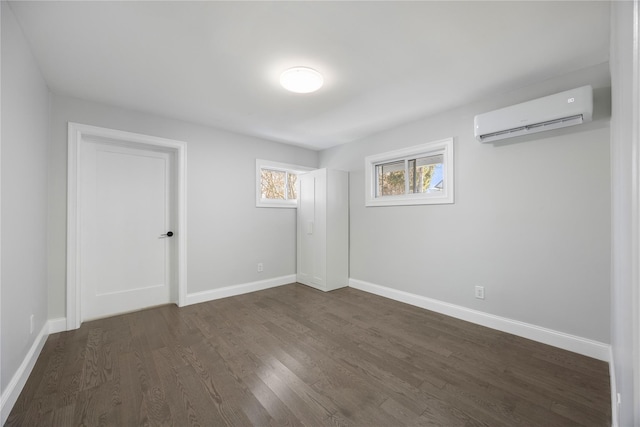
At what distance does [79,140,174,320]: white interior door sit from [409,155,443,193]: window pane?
3330 millimetres

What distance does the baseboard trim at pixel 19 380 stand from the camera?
4.99 ft

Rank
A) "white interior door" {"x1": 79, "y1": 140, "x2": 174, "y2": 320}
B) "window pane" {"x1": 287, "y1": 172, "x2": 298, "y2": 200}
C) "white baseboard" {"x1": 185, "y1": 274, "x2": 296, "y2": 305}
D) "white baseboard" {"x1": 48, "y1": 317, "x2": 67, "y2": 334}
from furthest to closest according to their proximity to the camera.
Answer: "window pane" {"x1": 287, "y1": 172, "x2": 298, "y2": 200} → "white baseboard" {"x1": 185, "y1": 274, "x2": 296, "y2": 305} → "white interior door" {"x1": 79, "y1": 140, "x2": 174, "y2": 320} → "white baseboard" {"x1": 48, "y1": 317, "x2": 67, "y2": 334}

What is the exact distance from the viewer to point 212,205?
12.1 feet

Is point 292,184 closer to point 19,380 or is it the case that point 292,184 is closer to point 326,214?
point 326,214

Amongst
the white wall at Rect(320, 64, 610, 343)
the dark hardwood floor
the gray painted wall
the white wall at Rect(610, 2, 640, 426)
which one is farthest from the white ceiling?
the dark hardwood floor

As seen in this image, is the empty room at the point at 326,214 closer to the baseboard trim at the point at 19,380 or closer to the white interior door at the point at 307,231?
the baseboard trim at the point at 19,380

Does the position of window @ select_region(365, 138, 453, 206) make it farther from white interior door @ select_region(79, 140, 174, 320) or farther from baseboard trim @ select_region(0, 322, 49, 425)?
baseboard trim @ select_region(0, 322, 49, 425)

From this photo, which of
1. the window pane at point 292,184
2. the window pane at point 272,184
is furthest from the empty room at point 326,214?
the window pane at point 292,184

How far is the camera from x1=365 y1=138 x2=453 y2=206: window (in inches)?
124

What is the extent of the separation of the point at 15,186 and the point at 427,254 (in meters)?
3.81

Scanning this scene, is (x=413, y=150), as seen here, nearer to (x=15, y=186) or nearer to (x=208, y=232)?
(x=208, y=232)

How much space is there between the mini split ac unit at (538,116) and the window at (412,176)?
511 mm

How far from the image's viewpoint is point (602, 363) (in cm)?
207

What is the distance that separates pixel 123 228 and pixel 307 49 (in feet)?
9.77
